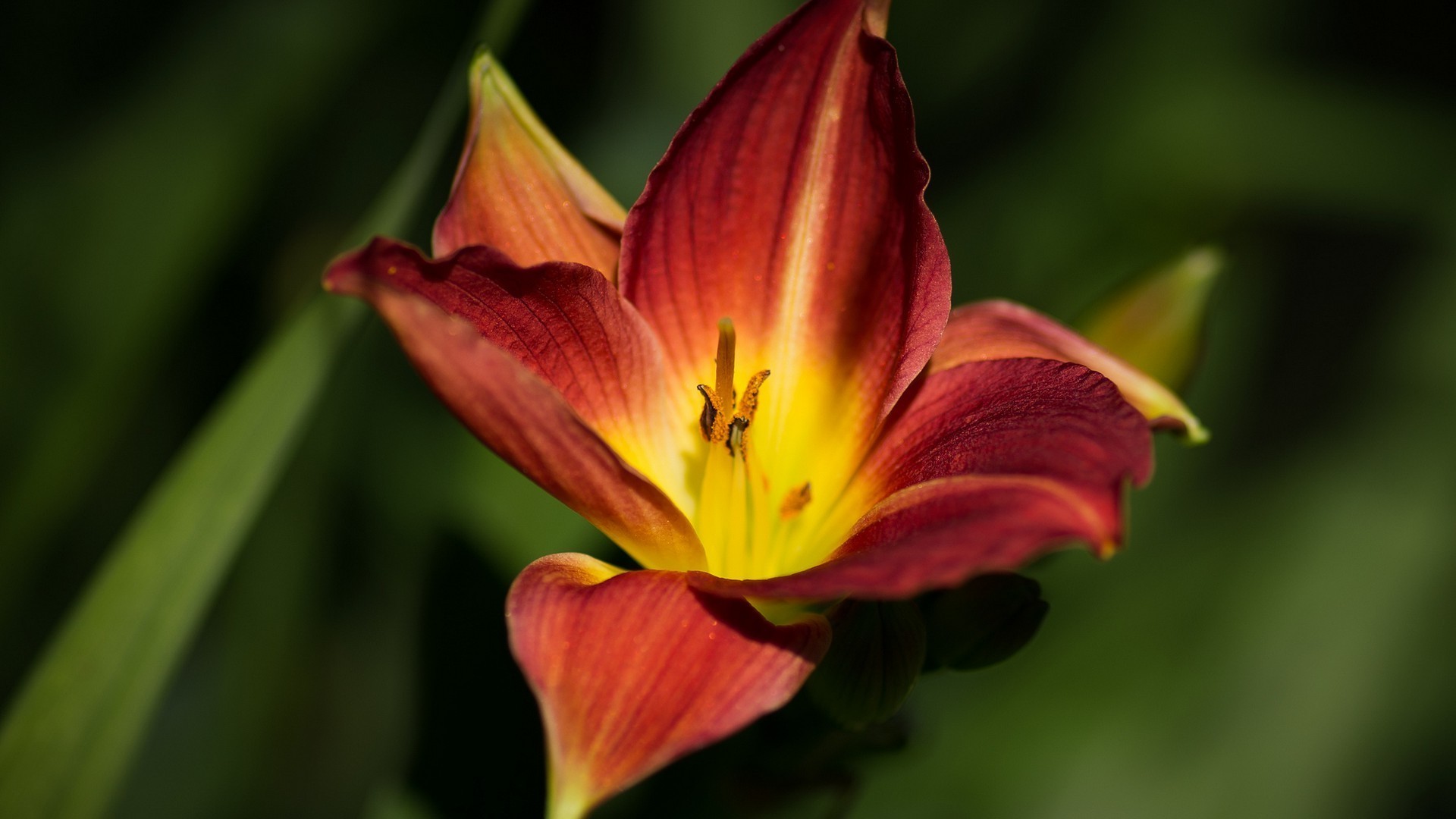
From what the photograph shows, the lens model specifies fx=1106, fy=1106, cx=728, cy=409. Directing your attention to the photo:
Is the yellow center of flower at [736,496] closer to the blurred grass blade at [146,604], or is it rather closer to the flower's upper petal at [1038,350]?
the flower's upper petal at [1038,350]

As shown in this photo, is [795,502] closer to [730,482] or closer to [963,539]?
[730,482]

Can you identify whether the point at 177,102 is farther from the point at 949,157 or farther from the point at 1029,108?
the point at 1029,108

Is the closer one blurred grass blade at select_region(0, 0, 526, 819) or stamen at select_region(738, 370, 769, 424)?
blurred grass blade at select_region(0, 0, 526, 819)

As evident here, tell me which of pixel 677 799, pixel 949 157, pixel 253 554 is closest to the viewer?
pixel 677 799

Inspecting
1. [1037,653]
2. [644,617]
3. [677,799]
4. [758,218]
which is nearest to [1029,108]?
[1037,653]

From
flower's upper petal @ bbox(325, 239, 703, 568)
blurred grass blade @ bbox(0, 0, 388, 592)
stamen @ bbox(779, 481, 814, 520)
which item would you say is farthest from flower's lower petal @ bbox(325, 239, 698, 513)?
blurred grass blade @ bbox(0, 0, 388, 592)

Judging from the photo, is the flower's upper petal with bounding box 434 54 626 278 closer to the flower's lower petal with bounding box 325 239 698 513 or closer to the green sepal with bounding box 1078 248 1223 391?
the flower's lower petal with bounding box 325 239 698 513

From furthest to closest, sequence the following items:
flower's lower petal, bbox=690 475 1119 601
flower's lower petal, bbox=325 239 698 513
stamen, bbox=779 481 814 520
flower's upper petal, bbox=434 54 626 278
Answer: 1. stamen, bbox=779 481 814 520
2. flower's upper petal, bbox=434 54 626 278
3. flower's lower petal, bbox=325 239 698 513
4. flower's lower petal, bbox=690 475 1119 601
